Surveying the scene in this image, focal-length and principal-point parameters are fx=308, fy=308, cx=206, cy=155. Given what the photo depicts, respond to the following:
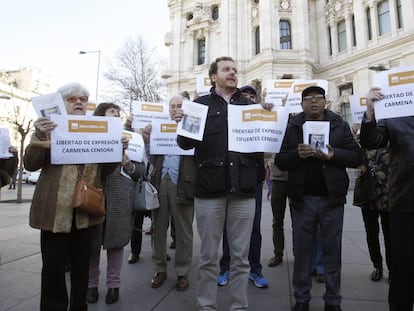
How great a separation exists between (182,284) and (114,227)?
107 centimetres

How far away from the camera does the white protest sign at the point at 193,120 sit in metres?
Result: 2.99

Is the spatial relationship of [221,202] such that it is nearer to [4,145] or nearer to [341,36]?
Result: [4,145]

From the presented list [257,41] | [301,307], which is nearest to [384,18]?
[257,41]

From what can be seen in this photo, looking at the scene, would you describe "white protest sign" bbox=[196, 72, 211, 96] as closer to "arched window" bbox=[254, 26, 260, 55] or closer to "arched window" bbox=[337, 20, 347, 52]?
"arched window" bbox=[337, 20, 347, 52]

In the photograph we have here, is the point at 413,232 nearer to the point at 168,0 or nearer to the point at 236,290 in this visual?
the point at 236,290

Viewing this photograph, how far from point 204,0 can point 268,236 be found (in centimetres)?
4063

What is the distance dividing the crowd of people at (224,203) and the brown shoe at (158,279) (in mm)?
19

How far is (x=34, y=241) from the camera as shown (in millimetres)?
6273

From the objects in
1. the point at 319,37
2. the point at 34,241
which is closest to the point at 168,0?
the point at 319,37

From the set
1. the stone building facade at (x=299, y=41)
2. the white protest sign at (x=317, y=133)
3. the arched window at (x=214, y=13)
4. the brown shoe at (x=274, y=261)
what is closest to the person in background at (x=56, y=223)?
the white protest sign at (x=317, y=133)

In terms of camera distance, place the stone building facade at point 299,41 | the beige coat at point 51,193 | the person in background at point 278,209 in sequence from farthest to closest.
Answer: the stone building facade at point 299,41 < the person in background at point 278,209 < the beige coat at point 51,193

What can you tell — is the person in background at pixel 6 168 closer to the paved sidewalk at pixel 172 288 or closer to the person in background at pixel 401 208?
the paved sidewalk at pixel 172 288

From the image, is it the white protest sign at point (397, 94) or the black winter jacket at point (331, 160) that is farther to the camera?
the black winter jacket at point (331, 160)

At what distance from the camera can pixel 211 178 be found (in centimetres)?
293
